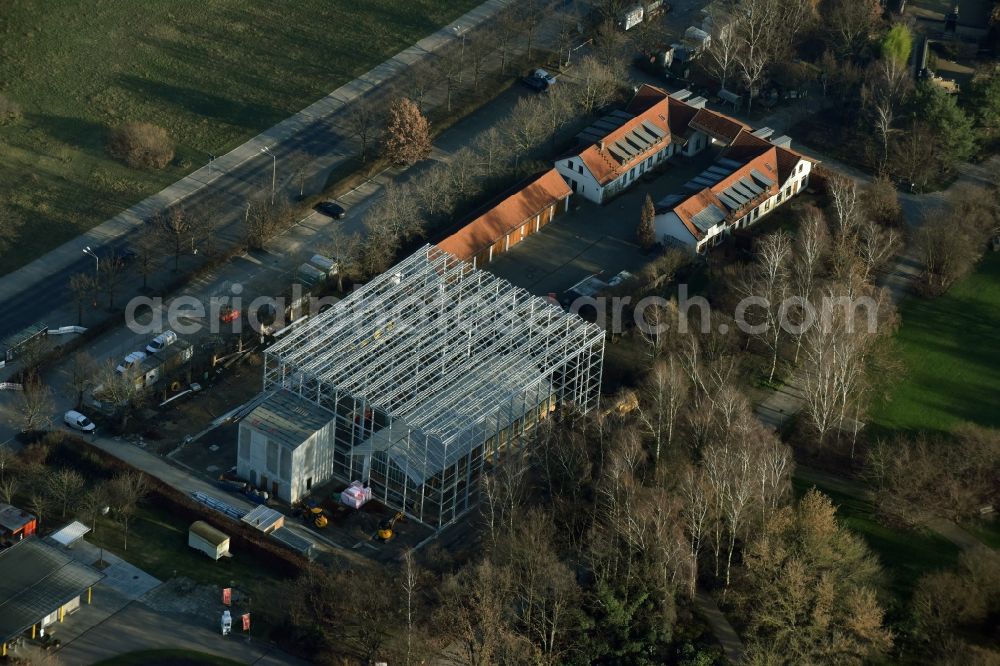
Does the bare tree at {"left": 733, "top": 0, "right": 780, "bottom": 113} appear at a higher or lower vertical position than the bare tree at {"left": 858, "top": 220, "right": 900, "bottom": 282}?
higher

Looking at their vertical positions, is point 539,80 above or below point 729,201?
below

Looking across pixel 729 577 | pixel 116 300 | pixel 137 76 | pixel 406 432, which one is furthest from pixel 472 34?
pixel 729 577

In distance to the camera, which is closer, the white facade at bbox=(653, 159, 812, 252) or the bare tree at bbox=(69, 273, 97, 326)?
the bare tree at bbox=(69, 273, 97, 326)

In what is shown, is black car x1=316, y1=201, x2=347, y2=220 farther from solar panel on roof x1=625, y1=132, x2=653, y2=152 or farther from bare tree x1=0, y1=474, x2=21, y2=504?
bare tree x1=0, y1=474, x2=21, y2=504

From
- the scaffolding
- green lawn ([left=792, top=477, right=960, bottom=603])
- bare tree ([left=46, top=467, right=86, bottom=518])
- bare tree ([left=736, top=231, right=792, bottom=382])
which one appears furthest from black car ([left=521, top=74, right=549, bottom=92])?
bare tree ([left=46, top=467, right=86, bottom=518])

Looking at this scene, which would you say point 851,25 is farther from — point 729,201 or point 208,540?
point 208,540

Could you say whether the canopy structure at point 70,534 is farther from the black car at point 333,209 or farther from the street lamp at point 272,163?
the black car at point 333,209

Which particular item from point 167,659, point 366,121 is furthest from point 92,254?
point 167,659

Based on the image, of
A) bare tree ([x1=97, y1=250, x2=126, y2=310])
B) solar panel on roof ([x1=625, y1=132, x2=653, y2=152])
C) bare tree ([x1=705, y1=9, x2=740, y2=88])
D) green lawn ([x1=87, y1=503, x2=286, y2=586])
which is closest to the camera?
green lawn ([x1=87, y1=503, x2=286, y2=586])
